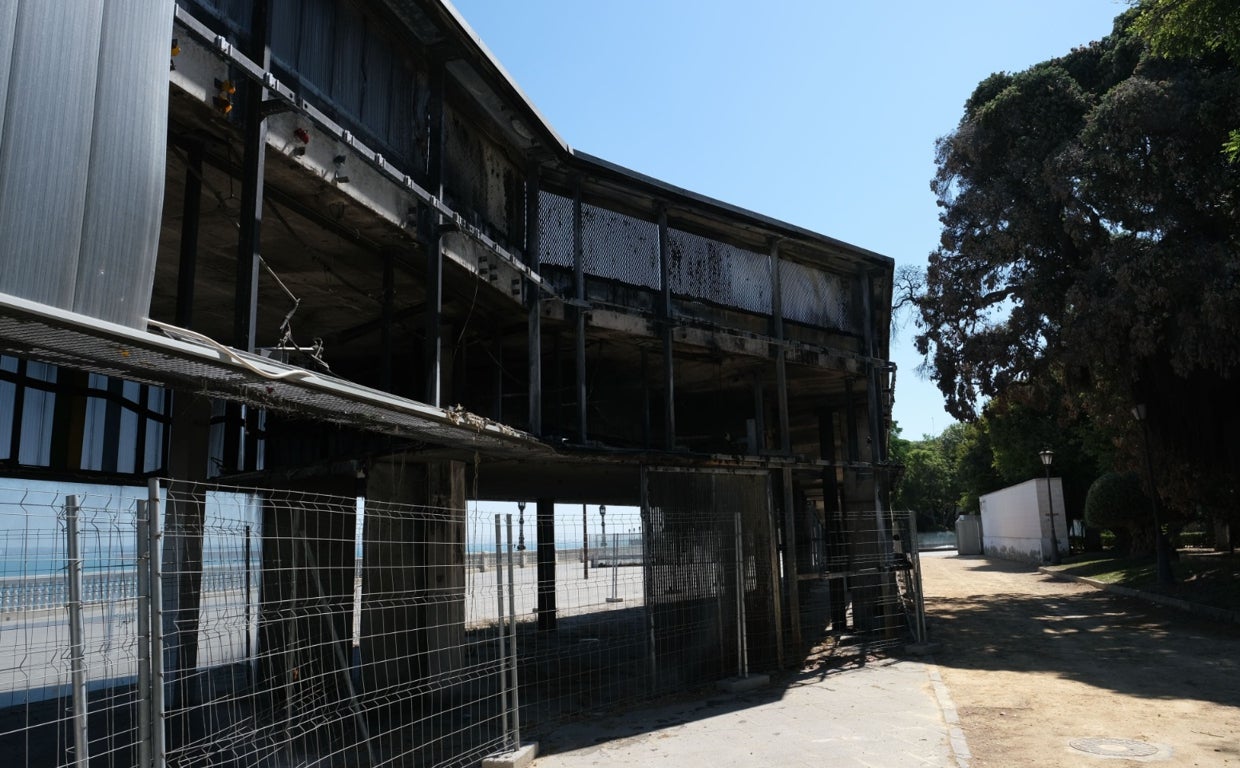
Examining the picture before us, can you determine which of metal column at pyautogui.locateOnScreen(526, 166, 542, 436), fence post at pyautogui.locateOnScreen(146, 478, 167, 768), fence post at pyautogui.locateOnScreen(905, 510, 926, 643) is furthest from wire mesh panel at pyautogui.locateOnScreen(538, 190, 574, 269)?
fence post at pyautogui.locateOnScreen(146, 478, 167, 768)

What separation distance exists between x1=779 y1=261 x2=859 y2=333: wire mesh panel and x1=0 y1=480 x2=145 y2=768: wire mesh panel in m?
9.94

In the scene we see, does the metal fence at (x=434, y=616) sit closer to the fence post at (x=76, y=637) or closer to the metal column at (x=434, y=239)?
the metal column at (x=434, y=239)

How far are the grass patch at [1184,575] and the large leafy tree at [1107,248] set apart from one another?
81.3 inches

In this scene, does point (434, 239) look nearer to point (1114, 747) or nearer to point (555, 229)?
point (555, 229)

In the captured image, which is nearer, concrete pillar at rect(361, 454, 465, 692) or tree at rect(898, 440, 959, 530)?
concrete pillar at rect(361, 454, 465, 692)

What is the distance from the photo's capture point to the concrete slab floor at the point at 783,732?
723 centimetres

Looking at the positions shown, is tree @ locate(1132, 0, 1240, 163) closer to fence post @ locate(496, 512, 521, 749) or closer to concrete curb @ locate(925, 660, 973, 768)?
concrete curb @ locate(925, 660, 973, 768)

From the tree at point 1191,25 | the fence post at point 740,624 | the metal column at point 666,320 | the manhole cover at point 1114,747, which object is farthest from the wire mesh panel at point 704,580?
the tree at point 1191,25

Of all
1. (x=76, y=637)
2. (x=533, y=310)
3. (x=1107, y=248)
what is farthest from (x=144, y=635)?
(x=1107, y=248)

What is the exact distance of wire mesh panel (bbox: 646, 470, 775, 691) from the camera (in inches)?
398

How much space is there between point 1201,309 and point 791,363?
772 cm

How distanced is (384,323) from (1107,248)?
50.5 feet

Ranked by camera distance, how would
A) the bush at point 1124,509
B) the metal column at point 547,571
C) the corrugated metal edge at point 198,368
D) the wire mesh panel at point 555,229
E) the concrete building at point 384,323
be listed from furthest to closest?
1. the bush at point 1124,509
2. the metal column at point 547,571
3. the wire mesh panel at point 555,229
4. the concrete building at point 384,323
5. the corrugated metal edge at point 198,368

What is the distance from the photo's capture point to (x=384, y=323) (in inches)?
352
